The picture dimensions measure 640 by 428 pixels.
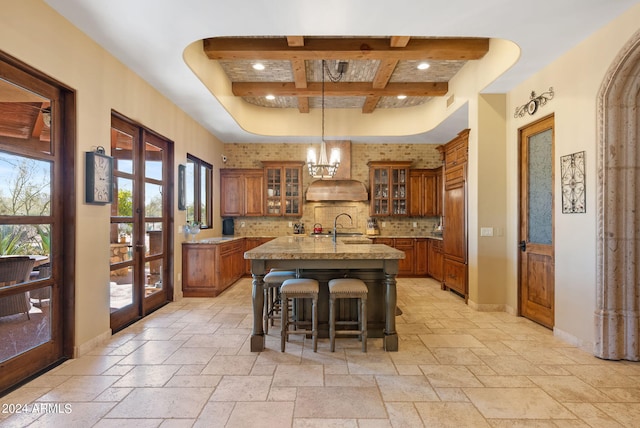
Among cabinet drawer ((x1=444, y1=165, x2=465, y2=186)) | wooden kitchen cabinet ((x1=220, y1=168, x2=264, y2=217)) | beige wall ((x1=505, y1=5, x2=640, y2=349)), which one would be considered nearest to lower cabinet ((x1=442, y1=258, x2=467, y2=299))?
cabinet drawer ((x1=444, y1=165, x2=465, y2=186))

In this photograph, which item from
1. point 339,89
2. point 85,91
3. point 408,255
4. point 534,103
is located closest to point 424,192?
point 408,255

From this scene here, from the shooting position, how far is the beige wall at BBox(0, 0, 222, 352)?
8.30 ft

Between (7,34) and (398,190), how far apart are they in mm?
6628

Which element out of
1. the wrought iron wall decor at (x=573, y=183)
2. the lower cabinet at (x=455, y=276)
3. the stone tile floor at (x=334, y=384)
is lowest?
the stone tile floor at (x=334, y=384)

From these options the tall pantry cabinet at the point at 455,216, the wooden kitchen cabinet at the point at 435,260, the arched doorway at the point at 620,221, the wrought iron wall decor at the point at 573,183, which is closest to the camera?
the arched doorway at the point at 620,221

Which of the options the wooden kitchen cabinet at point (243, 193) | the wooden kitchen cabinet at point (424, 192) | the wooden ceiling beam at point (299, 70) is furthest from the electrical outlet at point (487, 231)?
the wooden kitchen cabinet at point (243, 193)

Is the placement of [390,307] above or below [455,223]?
below

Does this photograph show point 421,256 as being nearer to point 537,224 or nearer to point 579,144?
point 537,224

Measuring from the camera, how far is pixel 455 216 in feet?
18.0

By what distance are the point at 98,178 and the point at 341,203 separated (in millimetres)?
5265

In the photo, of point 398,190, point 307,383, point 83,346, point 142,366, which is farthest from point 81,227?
point 398,190

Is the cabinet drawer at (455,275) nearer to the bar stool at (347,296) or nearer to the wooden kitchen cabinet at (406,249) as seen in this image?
the wooden kitchen cabinet at (406,249)

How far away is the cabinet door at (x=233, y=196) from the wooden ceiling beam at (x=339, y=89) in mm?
2262

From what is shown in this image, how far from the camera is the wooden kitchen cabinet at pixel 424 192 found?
7430 millimetres
